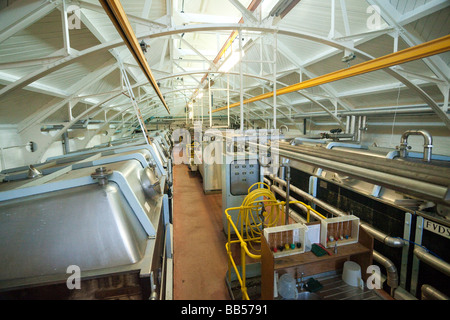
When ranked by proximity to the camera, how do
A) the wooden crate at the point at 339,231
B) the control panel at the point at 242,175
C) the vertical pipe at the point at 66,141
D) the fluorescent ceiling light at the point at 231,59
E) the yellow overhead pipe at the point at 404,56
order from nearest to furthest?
1. the yellow overhead pipe at the point at 404,56
2. the wooden crate at the point at 339,231
3. the control panel at the point at 242,175
4. the fluorescent ceiling light at the point at 231,59
5. the vertical pipe at the point at 66,141

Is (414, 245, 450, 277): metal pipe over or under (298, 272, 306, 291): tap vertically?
over

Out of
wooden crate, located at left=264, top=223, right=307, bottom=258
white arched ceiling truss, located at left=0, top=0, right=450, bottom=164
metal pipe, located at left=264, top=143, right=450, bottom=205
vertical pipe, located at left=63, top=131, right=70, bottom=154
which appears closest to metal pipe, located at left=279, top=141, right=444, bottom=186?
metal pipe, located at left=264, top=143, right=450, bottom=205

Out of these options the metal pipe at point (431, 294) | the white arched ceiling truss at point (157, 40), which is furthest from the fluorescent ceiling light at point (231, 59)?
the metal pipe at point (431, 294)

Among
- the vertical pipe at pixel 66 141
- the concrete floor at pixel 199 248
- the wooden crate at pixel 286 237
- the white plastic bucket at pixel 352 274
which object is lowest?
the concrete floor at pixel 199 248

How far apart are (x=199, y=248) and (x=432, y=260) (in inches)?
122

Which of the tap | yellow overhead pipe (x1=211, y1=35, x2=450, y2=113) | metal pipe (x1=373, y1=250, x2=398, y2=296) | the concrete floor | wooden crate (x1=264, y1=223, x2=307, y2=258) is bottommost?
the concrete floor

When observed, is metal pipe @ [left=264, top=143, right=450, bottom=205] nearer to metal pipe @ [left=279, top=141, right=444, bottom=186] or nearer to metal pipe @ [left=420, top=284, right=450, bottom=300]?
metal pipe @ [left=279, top=141, right=444, bottom=186]

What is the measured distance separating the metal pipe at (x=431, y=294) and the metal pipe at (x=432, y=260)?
0.21 m

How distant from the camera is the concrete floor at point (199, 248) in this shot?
282 cm

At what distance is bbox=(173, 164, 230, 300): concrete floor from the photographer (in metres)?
2.82

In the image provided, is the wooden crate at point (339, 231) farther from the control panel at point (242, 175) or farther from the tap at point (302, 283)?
the control panel at point (242, 175)

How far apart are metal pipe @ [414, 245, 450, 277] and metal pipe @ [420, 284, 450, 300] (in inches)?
8.1

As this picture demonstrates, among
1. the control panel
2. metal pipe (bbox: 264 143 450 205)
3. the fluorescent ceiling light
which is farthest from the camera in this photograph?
the fluorescent ceiling light
